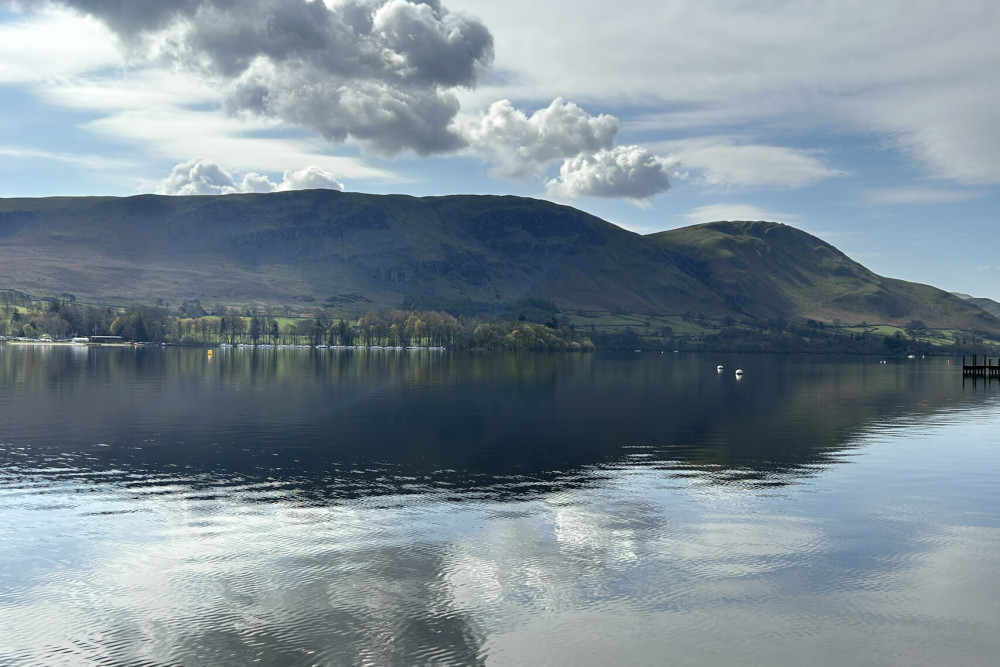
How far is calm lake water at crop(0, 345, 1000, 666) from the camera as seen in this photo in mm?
28828

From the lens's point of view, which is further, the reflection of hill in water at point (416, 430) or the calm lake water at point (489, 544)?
the reflection of hill in water at point (416, 430)

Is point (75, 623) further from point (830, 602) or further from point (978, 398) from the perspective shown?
point (978, 398)

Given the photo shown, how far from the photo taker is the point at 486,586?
34.4 m

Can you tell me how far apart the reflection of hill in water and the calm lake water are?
626mm

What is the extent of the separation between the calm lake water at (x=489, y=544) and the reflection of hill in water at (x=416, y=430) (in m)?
0.63

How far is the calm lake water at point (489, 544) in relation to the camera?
2883 centimetres

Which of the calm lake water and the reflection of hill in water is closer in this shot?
the calm lake water

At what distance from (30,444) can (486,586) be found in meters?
56.6

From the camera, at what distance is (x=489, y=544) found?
40656mm

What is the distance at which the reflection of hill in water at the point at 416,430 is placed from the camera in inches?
2377

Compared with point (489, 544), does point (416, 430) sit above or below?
above

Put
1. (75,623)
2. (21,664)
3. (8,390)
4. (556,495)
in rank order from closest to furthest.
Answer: (21,664) < (75,623) < (556,495) < (8,390)

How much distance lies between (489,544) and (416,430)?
46242 millimetres

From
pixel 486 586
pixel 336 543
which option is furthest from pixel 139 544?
pixel 486 586
